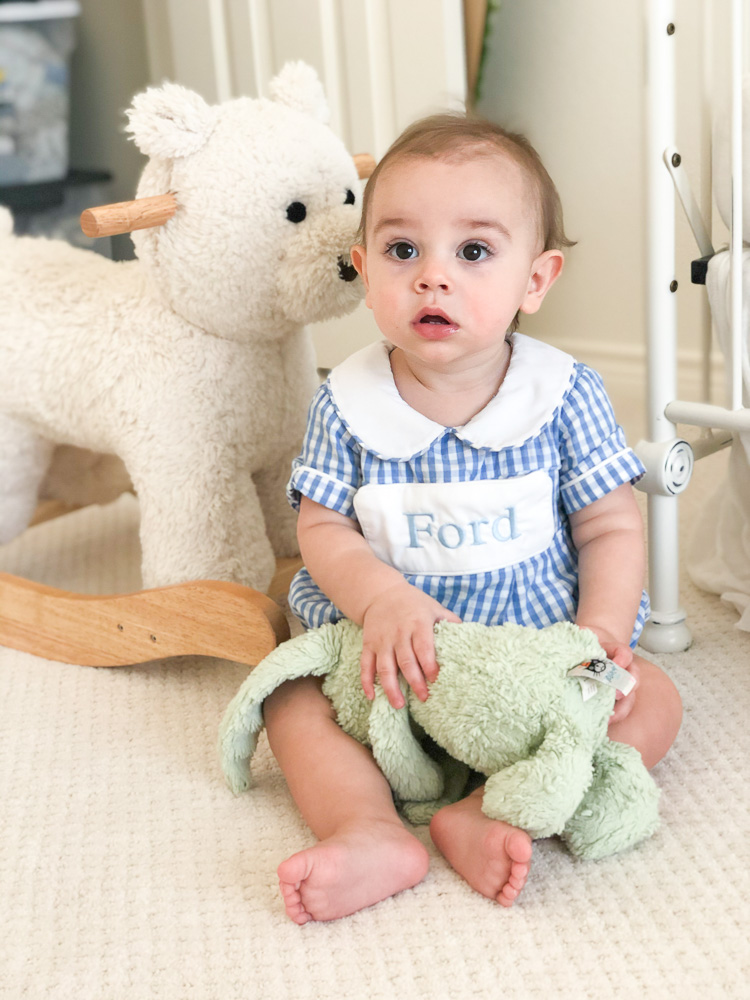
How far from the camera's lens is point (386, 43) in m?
1.46

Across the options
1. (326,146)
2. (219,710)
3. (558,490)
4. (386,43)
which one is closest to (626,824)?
(558,490)

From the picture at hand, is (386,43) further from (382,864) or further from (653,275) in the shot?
(382,864)

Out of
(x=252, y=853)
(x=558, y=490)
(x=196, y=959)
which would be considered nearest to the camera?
(x=196, y=959)

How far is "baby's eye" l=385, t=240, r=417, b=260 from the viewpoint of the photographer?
30.4 inches

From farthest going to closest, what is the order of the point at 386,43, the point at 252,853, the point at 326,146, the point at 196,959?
1. the point at 386,43
2. the point at 326,146
3. the point at 252,853
4. the point at 196,959

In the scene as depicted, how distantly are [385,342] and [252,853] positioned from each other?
1.39ft

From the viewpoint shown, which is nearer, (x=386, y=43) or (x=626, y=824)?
(x=626, y=824)

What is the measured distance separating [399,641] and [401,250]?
0.95 feet

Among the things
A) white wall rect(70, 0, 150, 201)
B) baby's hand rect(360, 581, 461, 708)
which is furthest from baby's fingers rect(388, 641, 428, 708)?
white wall rect(70, 0, 150, 201)

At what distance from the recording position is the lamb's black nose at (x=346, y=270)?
930mm

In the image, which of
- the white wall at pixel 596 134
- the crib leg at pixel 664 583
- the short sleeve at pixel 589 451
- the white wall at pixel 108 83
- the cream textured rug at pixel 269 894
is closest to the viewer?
the cream textured rug at pixel 269 894

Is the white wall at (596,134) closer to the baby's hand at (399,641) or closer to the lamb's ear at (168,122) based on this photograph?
the lamb's ear at (168,122)

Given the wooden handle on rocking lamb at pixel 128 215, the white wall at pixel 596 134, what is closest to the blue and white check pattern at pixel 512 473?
the wooden handle on rocking lamb at pixel 128 215

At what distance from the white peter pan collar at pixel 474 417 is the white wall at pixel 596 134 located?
777mm
